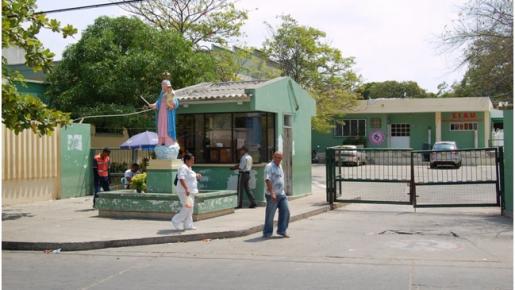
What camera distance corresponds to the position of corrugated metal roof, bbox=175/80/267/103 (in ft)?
56.2

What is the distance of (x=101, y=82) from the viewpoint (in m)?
23.8

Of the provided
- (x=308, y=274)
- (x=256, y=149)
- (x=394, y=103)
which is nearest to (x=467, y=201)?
(x=256, y=149)

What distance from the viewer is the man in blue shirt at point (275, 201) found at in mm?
11750

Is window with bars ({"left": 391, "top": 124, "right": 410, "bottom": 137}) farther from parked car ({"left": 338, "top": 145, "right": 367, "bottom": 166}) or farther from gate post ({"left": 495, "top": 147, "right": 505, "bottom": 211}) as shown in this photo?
gate post ({"left": 495, "top": 147, "right": 505, "bottom": 211})

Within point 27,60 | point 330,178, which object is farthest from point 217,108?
point 27,60

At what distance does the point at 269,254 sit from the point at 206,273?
190 cm

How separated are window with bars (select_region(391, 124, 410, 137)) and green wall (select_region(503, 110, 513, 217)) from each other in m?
34.6

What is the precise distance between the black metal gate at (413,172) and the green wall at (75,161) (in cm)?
884

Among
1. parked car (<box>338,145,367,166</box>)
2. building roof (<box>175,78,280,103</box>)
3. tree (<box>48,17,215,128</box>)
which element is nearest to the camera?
building roof (<box>175,78,280,103</box>)

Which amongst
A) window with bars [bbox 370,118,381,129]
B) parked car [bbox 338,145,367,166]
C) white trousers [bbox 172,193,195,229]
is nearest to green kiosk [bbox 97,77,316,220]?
parked car [bbox 338,145,367,166]

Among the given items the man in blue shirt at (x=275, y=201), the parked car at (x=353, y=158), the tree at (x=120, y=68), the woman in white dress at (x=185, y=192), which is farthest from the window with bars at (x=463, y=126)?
the woman in white dress at (x=185, y=192)

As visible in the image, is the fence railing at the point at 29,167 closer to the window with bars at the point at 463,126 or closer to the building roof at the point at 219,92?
the building roof at the point at 219,92

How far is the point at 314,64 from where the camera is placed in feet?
113

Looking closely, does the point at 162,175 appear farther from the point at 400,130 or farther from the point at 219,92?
the point at 400,130
